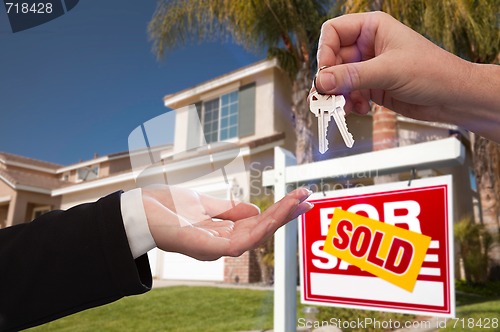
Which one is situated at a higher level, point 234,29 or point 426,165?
point 234,29

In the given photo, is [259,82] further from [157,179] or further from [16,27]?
[157,179]

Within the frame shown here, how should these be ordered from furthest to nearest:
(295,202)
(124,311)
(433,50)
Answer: (124,311) < (433,50) < (295,202)

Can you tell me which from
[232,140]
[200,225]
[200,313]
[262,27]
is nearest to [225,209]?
[200,225]

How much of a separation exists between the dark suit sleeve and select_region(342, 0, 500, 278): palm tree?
3.81m

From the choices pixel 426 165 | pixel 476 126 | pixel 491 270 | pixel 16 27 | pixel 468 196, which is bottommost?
pixel 491 270

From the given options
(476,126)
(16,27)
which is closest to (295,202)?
(476,126)

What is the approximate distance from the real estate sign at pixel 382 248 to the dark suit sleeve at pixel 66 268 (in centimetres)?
150

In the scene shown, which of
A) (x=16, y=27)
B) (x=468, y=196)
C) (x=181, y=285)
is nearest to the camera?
(x=16, y=27)

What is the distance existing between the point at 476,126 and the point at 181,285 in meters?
4.69

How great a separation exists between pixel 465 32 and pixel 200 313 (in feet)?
22.7

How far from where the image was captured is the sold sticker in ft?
5.86

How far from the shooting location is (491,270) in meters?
6.27

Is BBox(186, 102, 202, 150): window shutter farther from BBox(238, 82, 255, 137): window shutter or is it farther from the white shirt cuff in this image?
BBox(238, 82, 255, 137): window shutter

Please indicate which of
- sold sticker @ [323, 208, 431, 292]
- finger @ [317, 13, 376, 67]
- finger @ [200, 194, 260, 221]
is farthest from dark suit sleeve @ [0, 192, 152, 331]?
sold sticker @ [323, 208, 431, 292]
